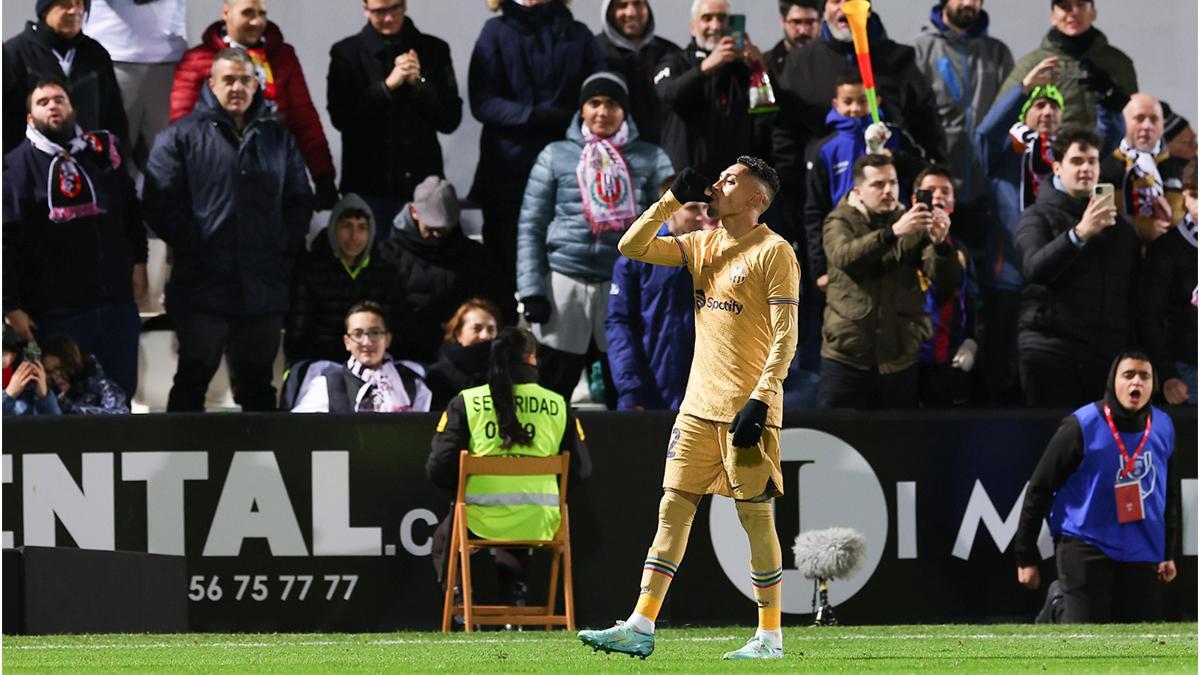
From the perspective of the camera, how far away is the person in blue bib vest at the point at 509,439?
33.4 ft

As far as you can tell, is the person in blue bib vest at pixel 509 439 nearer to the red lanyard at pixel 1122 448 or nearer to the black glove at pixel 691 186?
the red lanyard at pixel 1122 448

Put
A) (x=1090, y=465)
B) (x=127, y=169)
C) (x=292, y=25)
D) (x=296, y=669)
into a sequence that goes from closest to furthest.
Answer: (x=296, y=669) → (x=1090, y=465) → (x=127, y=169) → (x=292, y=25)

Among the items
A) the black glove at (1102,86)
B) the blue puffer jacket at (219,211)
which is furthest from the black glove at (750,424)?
the black glove at (1102,86)

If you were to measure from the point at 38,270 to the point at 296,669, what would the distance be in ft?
16.5

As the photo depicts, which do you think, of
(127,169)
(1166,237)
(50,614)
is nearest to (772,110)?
(1166,237)

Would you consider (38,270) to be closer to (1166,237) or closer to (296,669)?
(296,669)

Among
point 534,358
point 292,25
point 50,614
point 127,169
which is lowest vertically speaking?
point 50,614

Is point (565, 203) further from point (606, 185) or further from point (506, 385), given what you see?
point (506, 385)

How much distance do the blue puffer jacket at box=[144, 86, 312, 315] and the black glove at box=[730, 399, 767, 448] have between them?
504 cm

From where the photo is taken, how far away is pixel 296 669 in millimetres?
7230

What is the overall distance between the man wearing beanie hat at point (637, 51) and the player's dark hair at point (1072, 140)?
2408mm

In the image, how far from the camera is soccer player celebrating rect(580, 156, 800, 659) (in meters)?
7.37

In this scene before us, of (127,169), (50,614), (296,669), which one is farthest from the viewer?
(127,169)

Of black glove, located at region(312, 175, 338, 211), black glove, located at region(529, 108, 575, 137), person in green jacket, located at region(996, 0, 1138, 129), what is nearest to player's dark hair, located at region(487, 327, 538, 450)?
black glove, located at region(529, 108, 575, 137)
